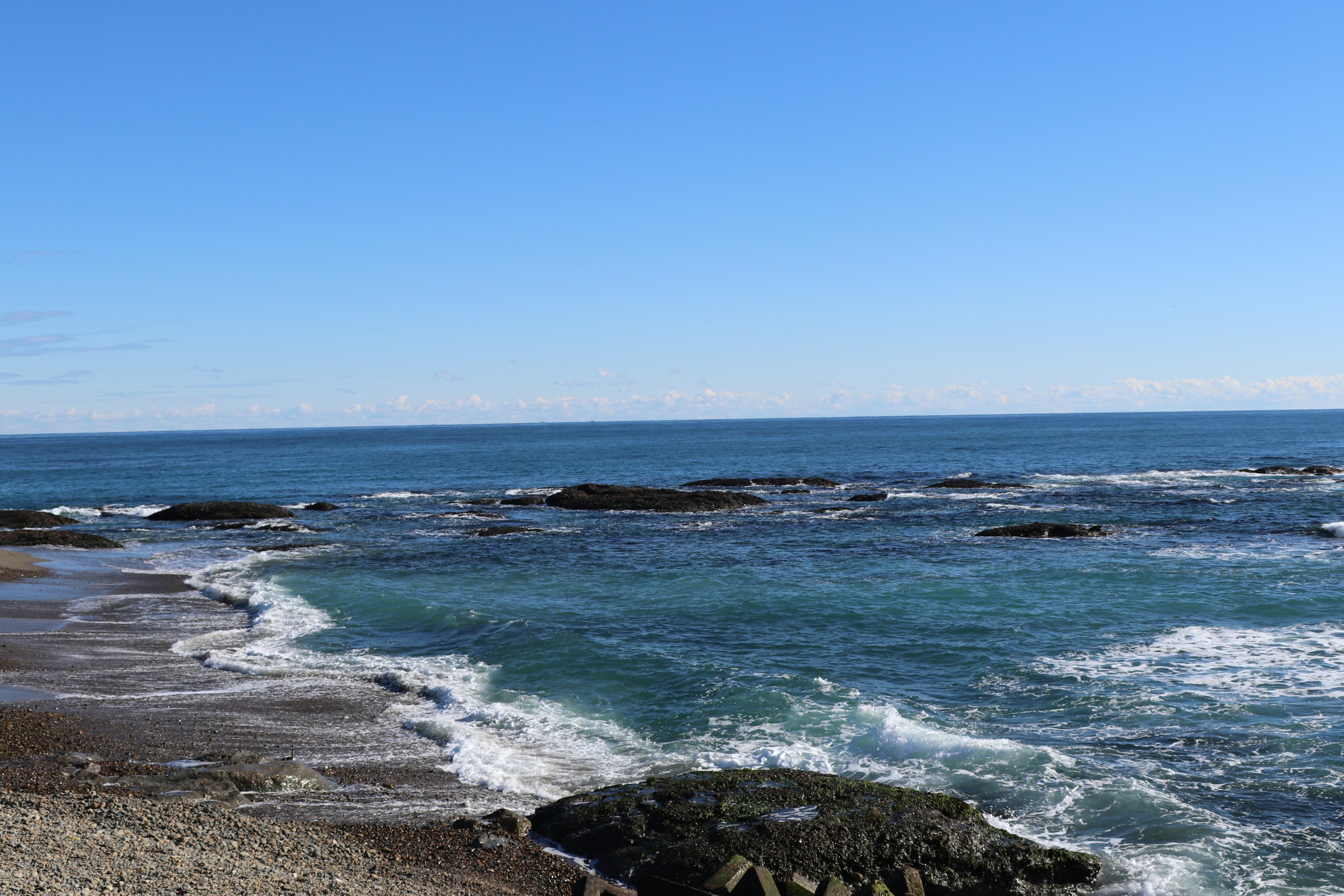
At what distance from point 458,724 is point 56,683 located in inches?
304

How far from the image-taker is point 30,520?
43.8m

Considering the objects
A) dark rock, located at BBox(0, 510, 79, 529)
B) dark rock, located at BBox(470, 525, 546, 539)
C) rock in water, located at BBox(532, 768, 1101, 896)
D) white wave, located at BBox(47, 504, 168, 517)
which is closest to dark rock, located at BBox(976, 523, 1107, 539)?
dark rock, located at BBox(470, 525, 546, 539)

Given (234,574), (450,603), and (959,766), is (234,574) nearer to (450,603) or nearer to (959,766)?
(450,603)

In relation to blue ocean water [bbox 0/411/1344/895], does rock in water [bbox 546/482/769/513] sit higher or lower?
higher

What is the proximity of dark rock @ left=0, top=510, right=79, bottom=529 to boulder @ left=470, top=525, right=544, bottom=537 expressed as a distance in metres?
19.7

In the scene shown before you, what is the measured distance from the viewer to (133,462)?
363 feet

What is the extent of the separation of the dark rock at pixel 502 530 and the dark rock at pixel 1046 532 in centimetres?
1830

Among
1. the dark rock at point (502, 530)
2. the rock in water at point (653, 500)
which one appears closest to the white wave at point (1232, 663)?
the dark rock at point (502, 530)

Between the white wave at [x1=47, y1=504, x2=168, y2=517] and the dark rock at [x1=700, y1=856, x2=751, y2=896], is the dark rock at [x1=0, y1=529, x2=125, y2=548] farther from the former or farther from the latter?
the dark rock at [x1=700, y1=856, x2=751, y2=896]

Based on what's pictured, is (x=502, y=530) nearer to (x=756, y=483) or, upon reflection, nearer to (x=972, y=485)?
(x=756, y=483)

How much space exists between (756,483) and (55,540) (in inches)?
1466

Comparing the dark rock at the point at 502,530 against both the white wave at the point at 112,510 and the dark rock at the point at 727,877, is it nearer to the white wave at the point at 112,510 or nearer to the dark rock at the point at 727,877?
the white wave at the point at 112,510

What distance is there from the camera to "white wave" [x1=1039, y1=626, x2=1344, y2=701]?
1599cm

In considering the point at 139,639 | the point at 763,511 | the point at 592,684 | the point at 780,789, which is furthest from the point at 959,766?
the point at 763,511
